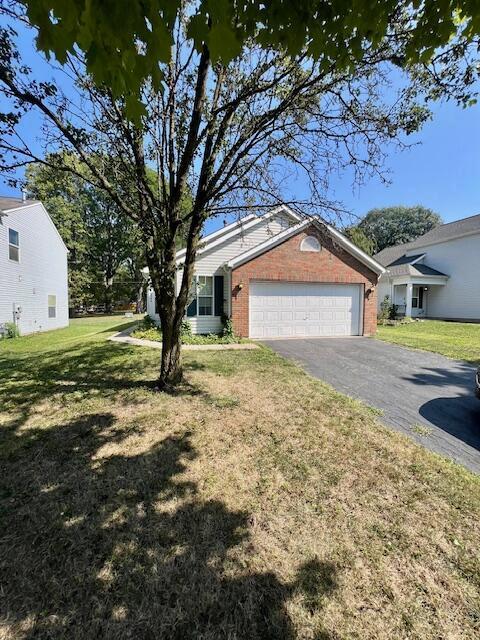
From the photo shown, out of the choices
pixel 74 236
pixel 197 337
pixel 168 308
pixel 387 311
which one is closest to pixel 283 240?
pixel 197 337

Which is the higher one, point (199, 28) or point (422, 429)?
point (199, 28)

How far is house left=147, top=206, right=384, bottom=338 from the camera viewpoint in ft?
40.9

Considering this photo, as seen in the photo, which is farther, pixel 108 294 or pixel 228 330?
pixel 108 294

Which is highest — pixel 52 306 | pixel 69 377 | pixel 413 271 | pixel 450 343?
pixel 413 271

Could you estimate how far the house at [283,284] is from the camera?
40.9 ft

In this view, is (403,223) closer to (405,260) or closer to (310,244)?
(405,260)

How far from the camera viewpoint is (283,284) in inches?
510

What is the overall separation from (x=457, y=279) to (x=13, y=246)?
1122 inches

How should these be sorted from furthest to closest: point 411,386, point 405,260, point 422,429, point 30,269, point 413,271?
point 405,260
point 413,271
point 30,269
point 411,386
point 422,429

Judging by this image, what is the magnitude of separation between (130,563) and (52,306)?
19758 mm

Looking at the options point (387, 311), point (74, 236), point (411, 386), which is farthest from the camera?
point (74, 236)

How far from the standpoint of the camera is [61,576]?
7.22 ft

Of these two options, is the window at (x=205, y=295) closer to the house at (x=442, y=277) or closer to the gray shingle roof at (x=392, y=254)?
the house at (x=442, y=277)

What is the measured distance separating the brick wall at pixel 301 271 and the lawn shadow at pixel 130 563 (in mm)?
9188
